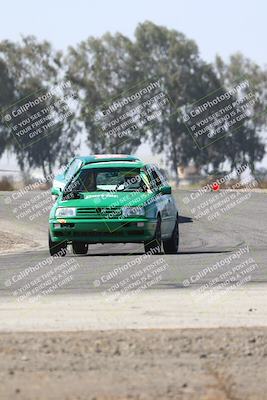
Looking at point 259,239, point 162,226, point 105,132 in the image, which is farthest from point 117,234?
point 105,132

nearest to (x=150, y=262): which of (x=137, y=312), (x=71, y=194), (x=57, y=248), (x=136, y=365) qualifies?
(x=57, y=248)

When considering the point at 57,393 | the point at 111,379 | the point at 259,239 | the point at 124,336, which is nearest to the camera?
the point at 57,393

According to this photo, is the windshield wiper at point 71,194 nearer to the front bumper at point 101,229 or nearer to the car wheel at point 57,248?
the front bumper at point 101,229

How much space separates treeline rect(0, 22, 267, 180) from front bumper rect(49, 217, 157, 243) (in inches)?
2909

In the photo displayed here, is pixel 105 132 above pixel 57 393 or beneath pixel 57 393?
beneath

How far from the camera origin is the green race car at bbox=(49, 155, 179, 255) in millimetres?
20031

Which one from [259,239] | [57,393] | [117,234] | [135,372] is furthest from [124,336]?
[259,239]

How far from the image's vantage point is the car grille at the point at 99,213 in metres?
20.0

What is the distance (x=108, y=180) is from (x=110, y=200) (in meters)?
1.05

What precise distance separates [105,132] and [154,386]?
283 feet

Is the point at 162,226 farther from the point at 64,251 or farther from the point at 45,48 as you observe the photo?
the point at 45,48

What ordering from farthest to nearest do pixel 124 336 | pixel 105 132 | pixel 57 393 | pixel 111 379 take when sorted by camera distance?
pixel 105 132
pixel 124 336
pixel 111 379
pixel 57 393

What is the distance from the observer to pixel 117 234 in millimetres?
20188

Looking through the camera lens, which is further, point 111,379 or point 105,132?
point 105,132
